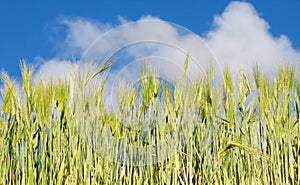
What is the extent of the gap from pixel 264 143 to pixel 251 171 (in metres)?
0.18

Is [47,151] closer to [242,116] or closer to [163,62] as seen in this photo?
[163,62]

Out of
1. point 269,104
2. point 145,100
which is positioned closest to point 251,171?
point 269,104

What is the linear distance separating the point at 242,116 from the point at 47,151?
1.15 m

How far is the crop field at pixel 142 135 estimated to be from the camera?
312 cm

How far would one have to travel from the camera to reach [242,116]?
327 centimetres

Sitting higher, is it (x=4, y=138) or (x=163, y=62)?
(x=163, y=62)

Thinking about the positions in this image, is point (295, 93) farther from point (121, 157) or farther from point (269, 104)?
point (121, 157)

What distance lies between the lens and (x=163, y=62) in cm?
327

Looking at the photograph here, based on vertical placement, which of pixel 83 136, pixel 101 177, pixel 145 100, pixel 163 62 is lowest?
pixel 101 177

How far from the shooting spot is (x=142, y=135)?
3.19m

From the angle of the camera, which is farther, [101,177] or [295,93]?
[295,93]

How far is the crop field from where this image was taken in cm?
312

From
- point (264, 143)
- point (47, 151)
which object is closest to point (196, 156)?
point (264, 143)

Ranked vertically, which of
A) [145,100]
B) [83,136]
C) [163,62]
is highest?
[163,62]
